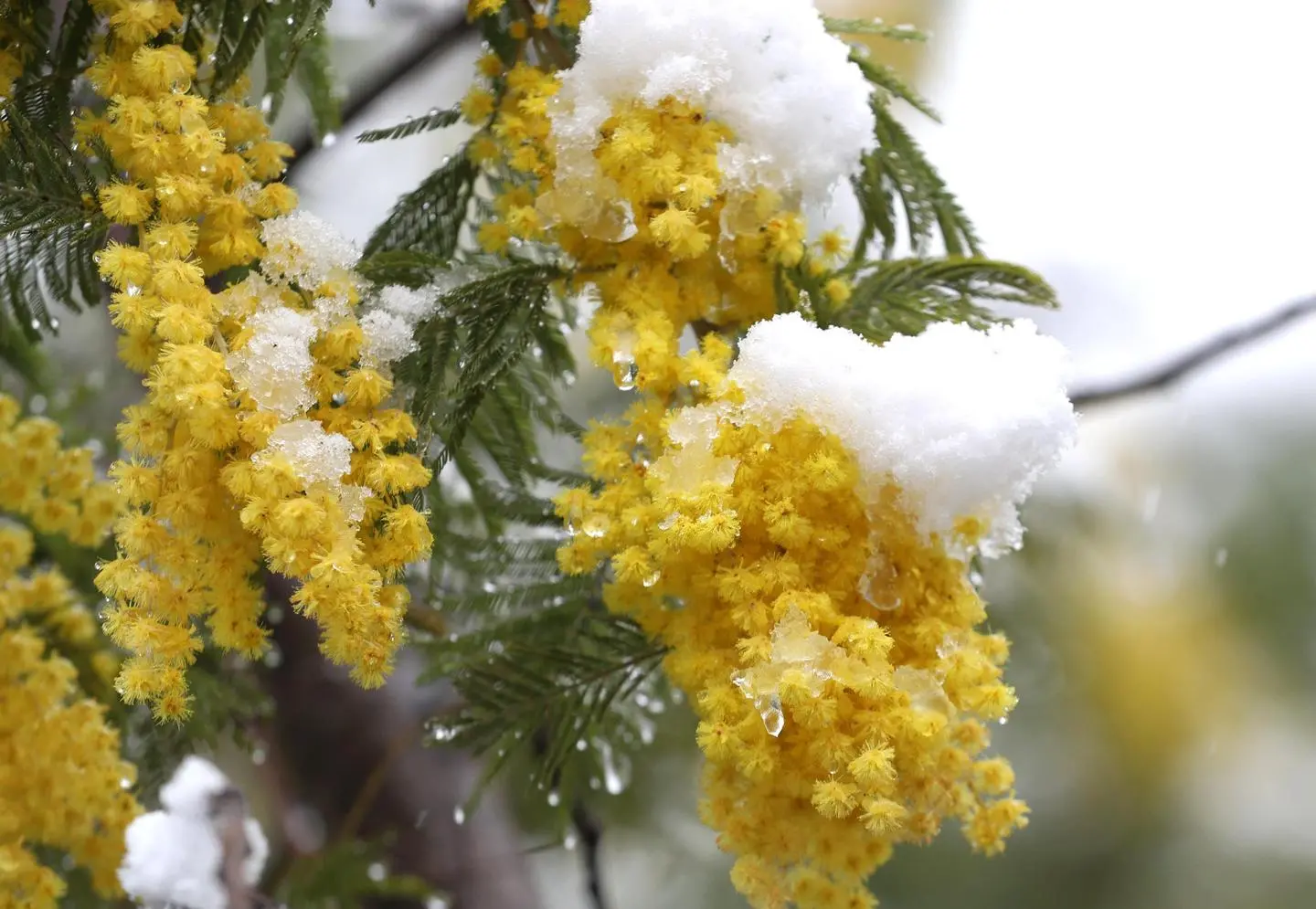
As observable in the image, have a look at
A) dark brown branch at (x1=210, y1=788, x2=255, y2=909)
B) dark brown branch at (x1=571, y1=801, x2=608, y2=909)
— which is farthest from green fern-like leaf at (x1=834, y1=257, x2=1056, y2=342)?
dark brown branch at (x1=210, y1=788, x2=255, y2=909)

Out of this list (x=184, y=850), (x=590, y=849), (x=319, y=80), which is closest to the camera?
(x=319, y=80)

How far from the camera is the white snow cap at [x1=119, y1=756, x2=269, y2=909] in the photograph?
3.35 ft

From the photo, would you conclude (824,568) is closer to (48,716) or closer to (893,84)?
(893,84)

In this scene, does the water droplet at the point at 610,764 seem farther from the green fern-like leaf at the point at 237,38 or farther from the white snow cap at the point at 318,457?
the green fern-like leaf at the point at 237,38

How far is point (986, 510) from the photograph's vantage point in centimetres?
68

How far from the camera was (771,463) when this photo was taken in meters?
0.63

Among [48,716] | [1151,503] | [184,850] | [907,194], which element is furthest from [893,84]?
[1151,503]

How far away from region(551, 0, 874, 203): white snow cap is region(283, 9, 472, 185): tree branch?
19.1 inches

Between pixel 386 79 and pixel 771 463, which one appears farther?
pixel 386 79

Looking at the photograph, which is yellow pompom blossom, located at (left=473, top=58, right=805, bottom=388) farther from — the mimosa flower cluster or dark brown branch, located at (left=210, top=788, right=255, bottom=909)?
dark brown branch, located at (left=210, top=788, right=255, bottom=909)

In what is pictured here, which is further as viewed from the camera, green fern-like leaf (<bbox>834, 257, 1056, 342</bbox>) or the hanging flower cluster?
green fern-like leaf (<bbox>834, 257, 1056, 342</bbox>)

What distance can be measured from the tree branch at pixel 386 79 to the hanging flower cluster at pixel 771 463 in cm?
50

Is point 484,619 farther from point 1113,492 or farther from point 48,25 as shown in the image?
point 1113,492

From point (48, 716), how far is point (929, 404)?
28.1 inches
